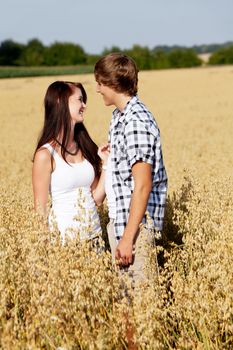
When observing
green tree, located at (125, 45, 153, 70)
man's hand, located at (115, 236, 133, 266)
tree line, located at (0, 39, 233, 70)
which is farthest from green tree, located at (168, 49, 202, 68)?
man's hand, located at (115, 236, 133, 266)

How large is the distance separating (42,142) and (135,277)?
3.48ft

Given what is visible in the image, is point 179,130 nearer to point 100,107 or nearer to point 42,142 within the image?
point 100,107

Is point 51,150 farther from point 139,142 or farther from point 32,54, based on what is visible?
point 32,54

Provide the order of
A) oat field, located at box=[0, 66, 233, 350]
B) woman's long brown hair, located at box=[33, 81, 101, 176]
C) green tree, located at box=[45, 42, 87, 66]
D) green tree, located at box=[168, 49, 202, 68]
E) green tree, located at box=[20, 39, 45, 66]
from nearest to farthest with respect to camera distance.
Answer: oat field, located at box=[0, 66, 233, 350], woman's long brown hair, located at box=[33, 81, 101, 176], green tree, located at box=[20, 39, 45, 66], green tree, located at box=[45, 42, 87, 66], green tree, located at box=[168, 49, 202, 68]

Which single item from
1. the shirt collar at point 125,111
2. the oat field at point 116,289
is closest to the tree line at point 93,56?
the oat field at point 116,289

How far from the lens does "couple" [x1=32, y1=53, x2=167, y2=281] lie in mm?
3521

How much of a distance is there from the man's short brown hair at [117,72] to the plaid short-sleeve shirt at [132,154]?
0.11 meters

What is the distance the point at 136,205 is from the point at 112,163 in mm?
369

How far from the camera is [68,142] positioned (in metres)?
4.03

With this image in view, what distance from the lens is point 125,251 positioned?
11.5ft

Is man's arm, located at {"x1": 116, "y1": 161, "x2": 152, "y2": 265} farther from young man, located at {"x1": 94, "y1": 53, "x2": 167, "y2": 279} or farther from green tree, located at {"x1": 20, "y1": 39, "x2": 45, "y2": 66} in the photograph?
green tree, located at {"x1": 20, "y1": 39, "x2": 45, "y2": 66}

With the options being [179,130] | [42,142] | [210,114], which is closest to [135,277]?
[42,142]

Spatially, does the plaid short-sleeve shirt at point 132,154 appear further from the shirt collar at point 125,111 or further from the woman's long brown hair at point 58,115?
the woman's long brown hair at point 58,115

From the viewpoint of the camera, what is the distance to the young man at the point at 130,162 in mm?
3512
